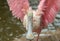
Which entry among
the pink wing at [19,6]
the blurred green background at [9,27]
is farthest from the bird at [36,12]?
the blurred green background at [9,27]

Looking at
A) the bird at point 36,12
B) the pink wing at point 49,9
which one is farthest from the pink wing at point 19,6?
the pink wing at point 49,9

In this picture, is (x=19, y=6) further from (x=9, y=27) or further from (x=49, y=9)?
(x=9, y=27)

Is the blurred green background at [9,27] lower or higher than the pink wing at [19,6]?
lower

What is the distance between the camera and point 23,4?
2.90m

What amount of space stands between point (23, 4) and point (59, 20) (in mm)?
1641

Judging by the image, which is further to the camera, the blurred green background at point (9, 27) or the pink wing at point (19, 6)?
the blurred green background at point (9, 27)

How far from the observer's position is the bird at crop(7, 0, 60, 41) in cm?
281

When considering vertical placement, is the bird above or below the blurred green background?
above

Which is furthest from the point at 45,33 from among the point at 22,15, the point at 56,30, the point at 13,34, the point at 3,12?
the point at 3,12

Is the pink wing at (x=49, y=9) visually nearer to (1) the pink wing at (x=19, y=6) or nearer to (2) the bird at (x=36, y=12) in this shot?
(2) the bird at (x=36, y=12)

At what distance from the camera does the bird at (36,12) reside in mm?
2810

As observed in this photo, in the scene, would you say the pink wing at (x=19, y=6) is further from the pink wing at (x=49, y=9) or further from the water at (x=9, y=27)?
the water at (x=9, y=27)

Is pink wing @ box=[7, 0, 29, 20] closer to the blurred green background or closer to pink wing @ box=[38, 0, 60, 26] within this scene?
pink wing @ box=[38, 0, 60, 26]

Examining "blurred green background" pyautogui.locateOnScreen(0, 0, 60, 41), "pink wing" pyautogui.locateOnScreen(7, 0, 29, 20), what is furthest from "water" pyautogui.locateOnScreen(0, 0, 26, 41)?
"pink wing" pyautogui.locateOnScreen(7, 0, 29, 20)
